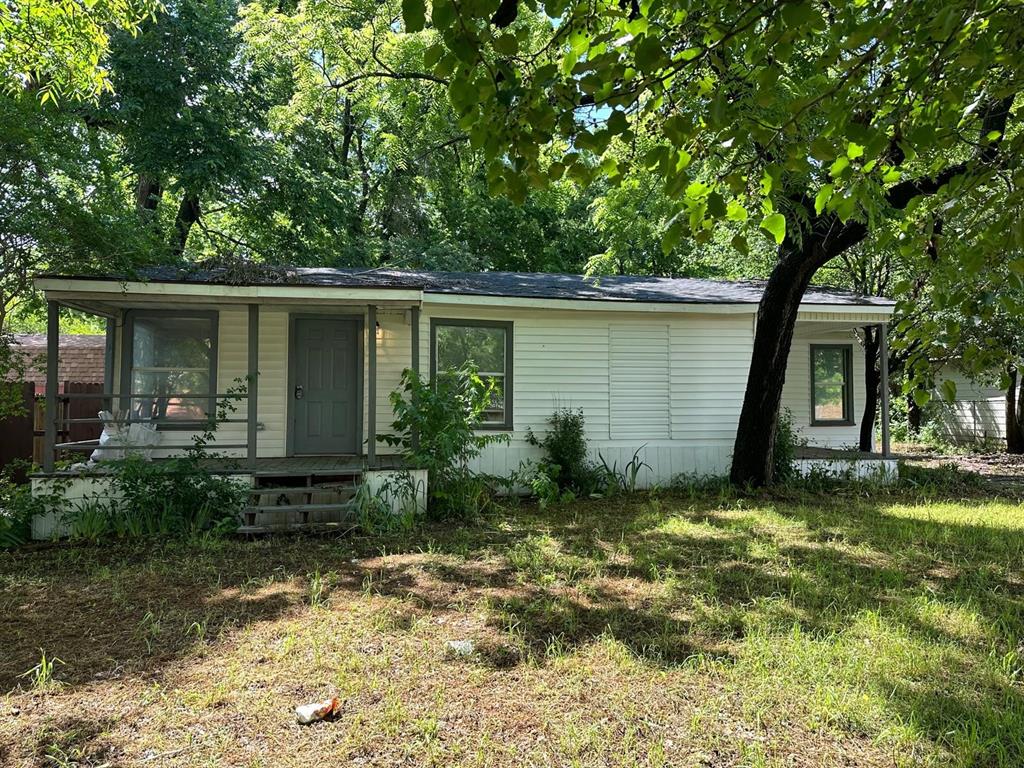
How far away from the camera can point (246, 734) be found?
2.82 m

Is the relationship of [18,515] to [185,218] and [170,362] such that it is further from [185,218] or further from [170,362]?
[185,218]

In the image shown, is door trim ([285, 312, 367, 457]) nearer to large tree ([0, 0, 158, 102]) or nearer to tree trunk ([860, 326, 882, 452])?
large tree ([0, 0, 158, 102])

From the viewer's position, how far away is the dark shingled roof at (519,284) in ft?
24.1

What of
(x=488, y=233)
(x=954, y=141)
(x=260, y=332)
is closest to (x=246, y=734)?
(x=954, y=141)

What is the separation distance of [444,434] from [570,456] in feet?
8.32

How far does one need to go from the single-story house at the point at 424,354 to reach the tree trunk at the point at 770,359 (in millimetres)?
934

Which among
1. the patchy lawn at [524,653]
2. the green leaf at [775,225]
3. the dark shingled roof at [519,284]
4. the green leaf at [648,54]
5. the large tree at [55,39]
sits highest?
the large tree at [55,39]

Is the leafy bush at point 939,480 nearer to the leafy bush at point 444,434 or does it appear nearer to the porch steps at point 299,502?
the leafy bush at point 444,434

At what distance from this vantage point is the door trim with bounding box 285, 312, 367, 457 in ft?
28.8

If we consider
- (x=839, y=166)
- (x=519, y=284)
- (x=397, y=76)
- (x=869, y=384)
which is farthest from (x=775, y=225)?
(x=869, y=384)

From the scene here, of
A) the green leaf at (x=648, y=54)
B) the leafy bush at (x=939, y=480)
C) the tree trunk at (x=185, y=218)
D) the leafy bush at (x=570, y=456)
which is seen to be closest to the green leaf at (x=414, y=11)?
the green leaf at (x=648, y=54)

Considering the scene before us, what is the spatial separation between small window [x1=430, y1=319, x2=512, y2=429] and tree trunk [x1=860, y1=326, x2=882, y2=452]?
7303mm

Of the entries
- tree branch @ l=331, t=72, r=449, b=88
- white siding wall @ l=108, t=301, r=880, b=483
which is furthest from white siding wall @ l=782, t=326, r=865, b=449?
tree branch @ l=331, t=72, r=449, b=88

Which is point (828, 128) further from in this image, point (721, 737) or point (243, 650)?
point (243, 650)
